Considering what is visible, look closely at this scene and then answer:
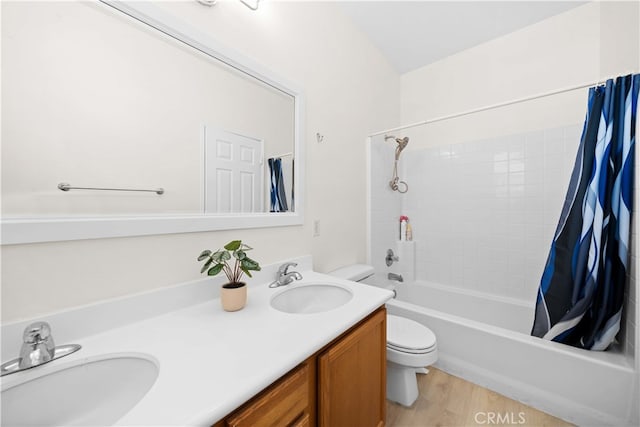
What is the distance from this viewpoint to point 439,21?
6.14 ft

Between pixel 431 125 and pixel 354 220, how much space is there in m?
1.36

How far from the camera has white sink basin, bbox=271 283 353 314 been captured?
1145 mm

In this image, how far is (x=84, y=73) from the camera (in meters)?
0.75

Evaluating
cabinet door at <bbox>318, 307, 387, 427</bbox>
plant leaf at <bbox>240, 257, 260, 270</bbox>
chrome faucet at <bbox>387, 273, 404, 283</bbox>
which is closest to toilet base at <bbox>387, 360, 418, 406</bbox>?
cabinet door at <bbox>318, 307, 387, 427</bbox>

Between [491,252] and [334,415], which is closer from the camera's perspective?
[334,415]

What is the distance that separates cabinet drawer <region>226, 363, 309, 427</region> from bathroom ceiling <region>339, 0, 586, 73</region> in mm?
2223

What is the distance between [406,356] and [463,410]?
493 millimetres

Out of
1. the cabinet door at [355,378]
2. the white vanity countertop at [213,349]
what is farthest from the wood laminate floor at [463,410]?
the white vanity countertop at [213,349]

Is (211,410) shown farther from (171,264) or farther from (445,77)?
(445,77)

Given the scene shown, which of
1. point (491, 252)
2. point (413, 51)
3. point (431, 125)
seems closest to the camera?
point (491, 252)

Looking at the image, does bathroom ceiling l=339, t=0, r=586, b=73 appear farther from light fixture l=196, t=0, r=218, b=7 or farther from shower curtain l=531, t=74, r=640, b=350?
light fixture l=196, t=0, r=218, b=7

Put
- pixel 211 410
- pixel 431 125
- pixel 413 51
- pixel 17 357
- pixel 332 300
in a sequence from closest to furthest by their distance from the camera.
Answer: pixel 211 410 < pixel 17 357 < pixel 332 300 < pixel 413 51 < pixel 431 125

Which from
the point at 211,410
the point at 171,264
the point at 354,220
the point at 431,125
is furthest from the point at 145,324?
the point at 431,125

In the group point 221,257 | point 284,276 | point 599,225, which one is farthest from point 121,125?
point 599,225
